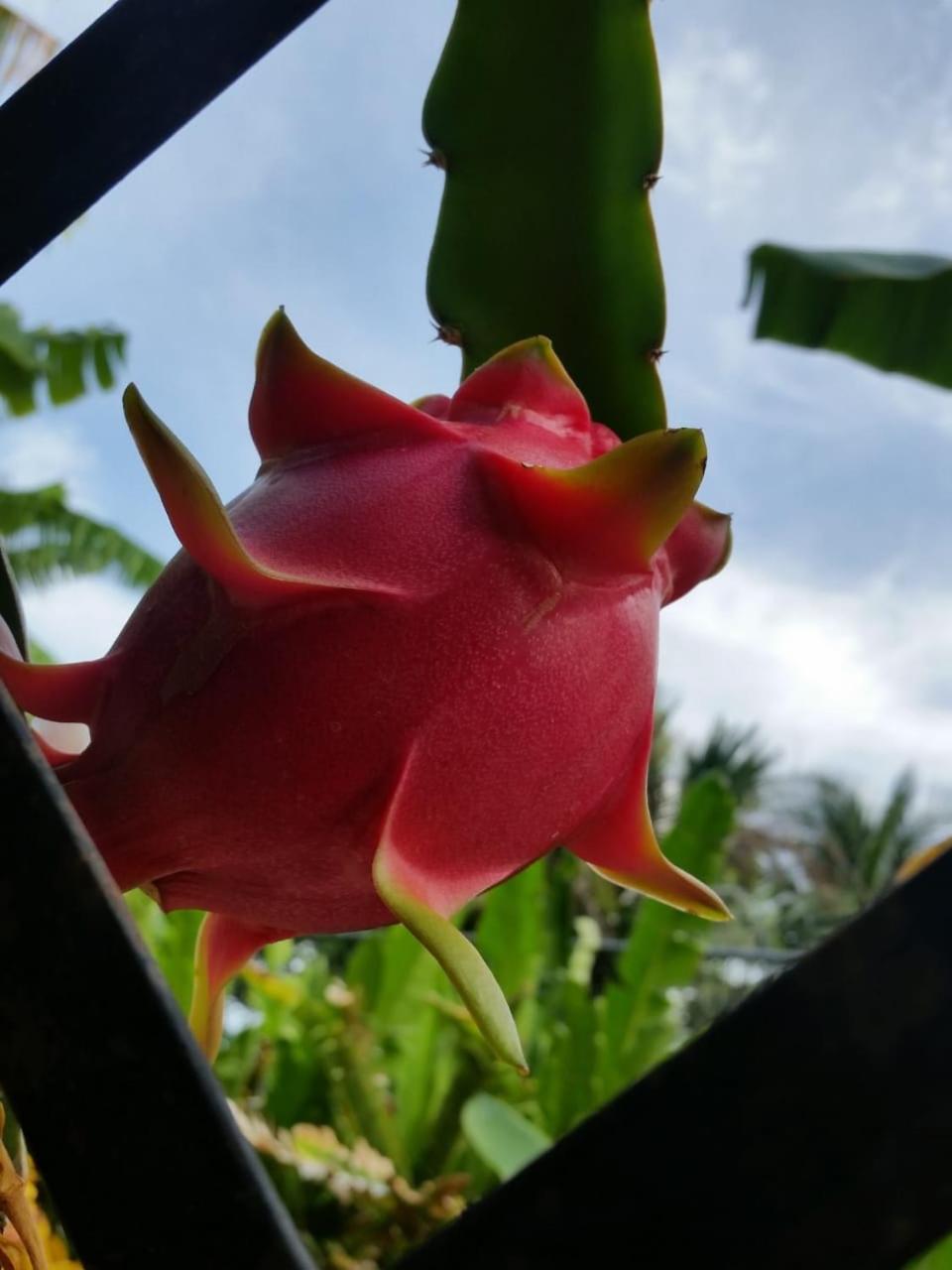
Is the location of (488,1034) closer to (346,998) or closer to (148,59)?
(148,59)

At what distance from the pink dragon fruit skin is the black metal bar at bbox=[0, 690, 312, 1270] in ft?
0.13

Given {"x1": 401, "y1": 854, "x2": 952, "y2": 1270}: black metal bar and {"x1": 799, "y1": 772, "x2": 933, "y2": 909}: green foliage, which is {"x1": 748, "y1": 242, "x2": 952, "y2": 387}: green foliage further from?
{"x1": 799, "y1": 772, "x2": 933, "y2": 909}: green foliage

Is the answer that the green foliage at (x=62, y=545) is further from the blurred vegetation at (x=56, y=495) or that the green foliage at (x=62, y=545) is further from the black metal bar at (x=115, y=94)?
the black metal bar at (x=115, y=94)

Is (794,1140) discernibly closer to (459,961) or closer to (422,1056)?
(459,961)

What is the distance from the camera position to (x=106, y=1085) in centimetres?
12

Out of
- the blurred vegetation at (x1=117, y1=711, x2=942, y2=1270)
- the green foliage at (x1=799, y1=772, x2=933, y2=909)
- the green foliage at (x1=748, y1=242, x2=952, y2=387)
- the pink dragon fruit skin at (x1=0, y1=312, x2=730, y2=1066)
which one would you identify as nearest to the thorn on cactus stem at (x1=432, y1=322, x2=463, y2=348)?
the pink dragon fruit skin at (x1=0, y1=312, x2=730, y2=1066)

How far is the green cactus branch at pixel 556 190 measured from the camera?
29cm

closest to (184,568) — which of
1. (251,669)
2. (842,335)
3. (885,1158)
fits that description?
(251,669)

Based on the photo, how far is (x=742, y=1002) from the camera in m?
0.11

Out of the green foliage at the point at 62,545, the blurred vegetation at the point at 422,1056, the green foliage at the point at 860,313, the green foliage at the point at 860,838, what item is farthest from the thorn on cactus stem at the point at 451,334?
the green foliage at the point at 860,838

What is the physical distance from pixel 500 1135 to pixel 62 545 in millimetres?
2988

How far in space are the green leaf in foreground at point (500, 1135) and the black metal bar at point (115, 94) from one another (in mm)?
1137

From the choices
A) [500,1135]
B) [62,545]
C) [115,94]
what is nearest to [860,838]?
[62,545]

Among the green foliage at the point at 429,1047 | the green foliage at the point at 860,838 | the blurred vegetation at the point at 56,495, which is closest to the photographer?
the green foliage at the point at 429,1047
